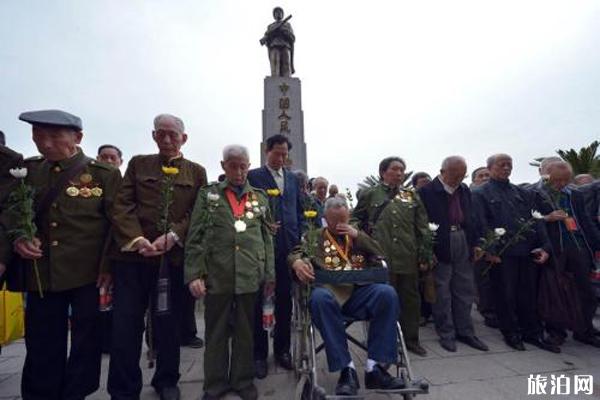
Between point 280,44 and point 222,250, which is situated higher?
point 280,44

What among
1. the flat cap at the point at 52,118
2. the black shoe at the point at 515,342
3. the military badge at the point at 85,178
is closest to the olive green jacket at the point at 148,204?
the military badge at the point at 85,178

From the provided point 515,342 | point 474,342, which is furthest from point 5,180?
point 515,342

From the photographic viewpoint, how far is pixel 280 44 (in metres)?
10.5

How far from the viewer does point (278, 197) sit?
10.6ft

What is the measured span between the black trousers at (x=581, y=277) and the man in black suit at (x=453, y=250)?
107 cm

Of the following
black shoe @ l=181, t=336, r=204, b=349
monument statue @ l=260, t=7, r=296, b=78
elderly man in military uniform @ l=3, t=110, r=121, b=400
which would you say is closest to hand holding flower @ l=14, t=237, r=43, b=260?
elderly man in military uniform @ l=3, t=110, r=121, b=400

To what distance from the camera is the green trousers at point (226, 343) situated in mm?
2391

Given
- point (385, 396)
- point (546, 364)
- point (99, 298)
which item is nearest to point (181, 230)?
point (99, 298)

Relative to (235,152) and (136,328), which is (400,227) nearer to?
(235,152)

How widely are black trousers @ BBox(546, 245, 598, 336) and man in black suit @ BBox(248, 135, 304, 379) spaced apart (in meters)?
3.16

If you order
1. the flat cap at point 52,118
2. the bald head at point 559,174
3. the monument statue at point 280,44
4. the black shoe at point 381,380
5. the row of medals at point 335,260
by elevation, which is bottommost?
the black shoe at point 381,380

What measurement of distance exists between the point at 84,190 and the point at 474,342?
406 centimetres

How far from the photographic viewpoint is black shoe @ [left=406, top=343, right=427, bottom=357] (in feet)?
10.8

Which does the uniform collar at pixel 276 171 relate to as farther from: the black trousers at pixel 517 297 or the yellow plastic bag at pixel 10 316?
the black trousers at pixel 517 297
